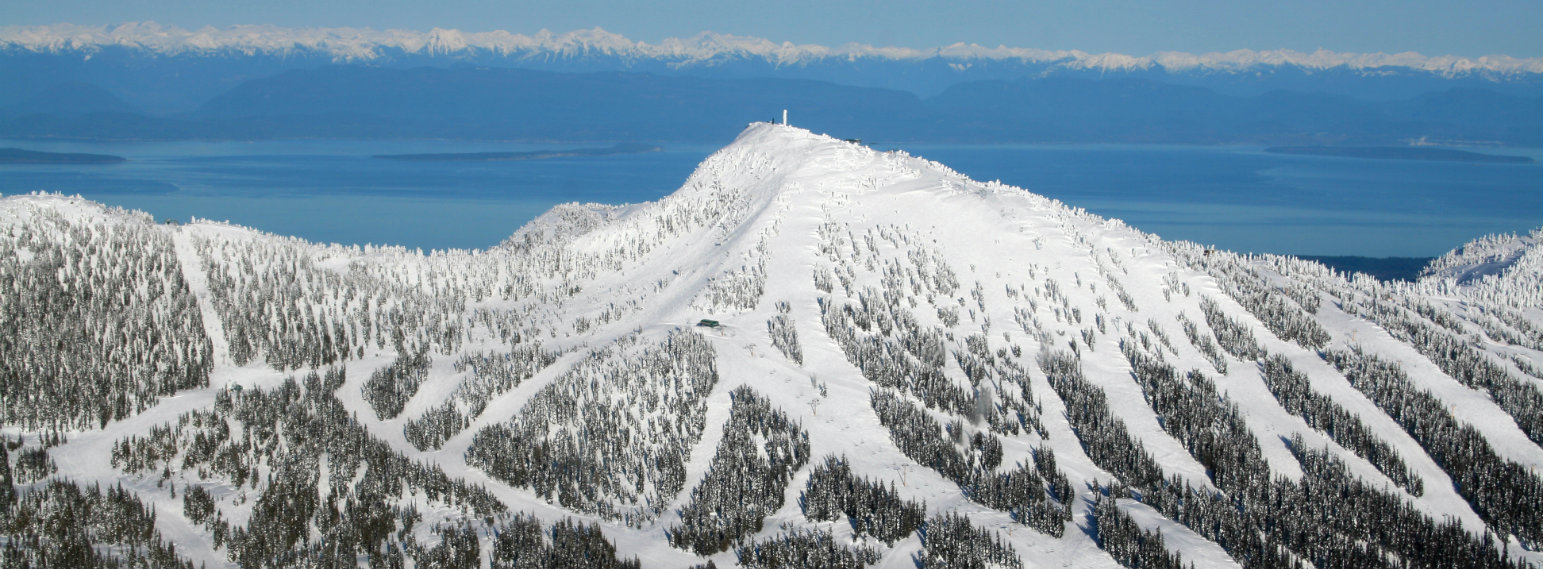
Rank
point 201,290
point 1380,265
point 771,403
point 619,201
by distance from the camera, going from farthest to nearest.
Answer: point 619,201 < point 1380,265 < point 201,290 < point 771,403

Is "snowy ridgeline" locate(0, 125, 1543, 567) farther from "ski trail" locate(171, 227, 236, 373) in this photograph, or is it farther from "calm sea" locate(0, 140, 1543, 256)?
"calm sea" locate(0, 140, 1543, 256)

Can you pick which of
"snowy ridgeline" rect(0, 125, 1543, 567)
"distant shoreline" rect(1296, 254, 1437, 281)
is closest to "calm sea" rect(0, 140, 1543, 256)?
"distant shoreline" rect(1296, 254, 1437, 281)

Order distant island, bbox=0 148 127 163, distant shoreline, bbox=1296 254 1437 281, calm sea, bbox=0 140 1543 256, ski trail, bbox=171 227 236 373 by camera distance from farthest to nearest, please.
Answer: distant island, bbox=0 148 127 163 < calm sea, bbox=0 140 1543 256 < distant shoreline, bbox=1296 254 1437 281 < ski trail, bbox=171 227 236 373

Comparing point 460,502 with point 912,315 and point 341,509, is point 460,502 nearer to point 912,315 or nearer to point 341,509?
point 341,509

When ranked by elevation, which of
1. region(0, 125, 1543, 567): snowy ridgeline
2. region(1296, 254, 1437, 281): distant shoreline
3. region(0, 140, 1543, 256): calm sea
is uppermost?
region(0, 140, 1543, 256): calm sea

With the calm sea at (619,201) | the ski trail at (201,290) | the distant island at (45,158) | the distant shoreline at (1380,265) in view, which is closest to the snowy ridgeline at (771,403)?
the ski trail at (201,290)

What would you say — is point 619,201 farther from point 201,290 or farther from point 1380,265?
point 201,290

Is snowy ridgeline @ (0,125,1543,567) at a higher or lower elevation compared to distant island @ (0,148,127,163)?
lower

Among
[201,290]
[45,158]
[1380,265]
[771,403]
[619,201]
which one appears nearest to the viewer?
[771,403]

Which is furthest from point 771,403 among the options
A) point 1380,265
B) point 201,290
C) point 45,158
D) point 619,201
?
point 45,158
